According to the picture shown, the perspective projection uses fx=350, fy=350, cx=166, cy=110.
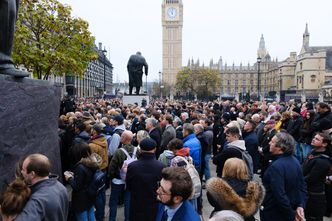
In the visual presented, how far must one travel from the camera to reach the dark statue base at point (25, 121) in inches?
144

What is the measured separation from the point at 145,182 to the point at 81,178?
0.88 meters

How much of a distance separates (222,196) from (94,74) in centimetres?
9081

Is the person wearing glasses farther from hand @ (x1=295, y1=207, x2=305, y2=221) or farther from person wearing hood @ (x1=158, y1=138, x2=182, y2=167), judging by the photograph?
person wearing hood @ (x1=158, y1=138, x2=182, y2=167)

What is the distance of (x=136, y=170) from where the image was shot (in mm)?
4844

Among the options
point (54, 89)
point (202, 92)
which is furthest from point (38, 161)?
point (202, 92)

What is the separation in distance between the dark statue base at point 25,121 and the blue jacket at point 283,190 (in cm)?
285

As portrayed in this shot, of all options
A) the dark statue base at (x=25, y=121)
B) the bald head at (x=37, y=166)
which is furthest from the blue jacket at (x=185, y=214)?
the dark statue base at (x=25, y=121)

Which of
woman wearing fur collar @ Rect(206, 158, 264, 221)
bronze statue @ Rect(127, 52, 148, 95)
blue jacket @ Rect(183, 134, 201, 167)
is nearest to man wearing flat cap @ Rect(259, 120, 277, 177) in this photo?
blue jacket @ Rect(183, 134, 201, 167)

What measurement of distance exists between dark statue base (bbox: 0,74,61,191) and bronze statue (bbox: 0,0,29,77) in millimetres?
145

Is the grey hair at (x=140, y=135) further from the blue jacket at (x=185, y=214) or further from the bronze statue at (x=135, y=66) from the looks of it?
the bronze statue at (x=135, y=66)

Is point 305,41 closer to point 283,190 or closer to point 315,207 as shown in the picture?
point 315,207

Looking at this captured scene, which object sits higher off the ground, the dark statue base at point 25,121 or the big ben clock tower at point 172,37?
the big ben clock tower at point 172,37

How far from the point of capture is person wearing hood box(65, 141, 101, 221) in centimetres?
484

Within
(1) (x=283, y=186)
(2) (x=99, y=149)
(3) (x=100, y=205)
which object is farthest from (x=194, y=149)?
(1) (x=283, y=186)
